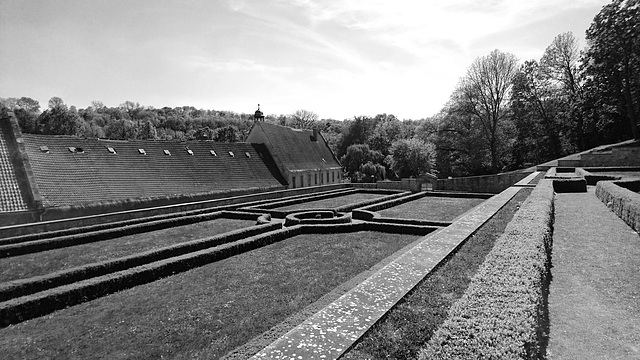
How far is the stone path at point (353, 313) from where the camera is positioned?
3.56 metres

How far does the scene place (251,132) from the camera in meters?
37.6

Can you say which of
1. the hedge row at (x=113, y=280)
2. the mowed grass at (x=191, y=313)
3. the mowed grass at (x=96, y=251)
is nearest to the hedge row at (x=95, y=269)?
the hedge row at (x=113, y=280)

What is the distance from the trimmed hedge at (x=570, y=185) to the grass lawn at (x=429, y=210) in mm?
5028

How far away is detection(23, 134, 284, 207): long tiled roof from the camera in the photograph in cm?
2016

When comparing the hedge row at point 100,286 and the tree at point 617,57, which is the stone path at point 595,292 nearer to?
the hedge row at point 100,286

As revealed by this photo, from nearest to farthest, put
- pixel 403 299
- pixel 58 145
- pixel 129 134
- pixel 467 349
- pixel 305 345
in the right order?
pixel 467 349 < pixel 305 345 < pixel 403 299 < pixel 58 145 < pixel 129 134

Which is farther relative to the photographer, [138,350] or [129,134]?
[129,134]

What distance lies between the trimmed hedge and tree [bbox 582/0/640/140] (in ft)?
61.8

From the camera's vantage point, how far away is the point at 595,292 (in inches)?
239

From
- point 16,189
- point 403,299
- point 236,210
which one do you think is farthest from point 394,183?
point 403,299

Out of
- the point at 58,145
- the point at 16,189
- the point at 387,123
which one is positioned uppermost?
the point at 387,123

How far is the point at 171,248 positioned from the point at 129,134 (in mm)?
83777

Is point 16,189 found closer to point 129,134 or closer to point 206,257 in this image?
point 206,257

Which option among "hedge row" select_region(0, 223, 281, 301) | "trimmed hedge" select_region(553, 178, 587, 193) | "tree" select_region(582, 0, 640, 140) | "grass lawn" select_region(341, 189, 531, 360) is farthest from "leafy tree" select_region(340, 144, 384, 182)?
"grass lawn" select_region(341, 189, 531, 360)
